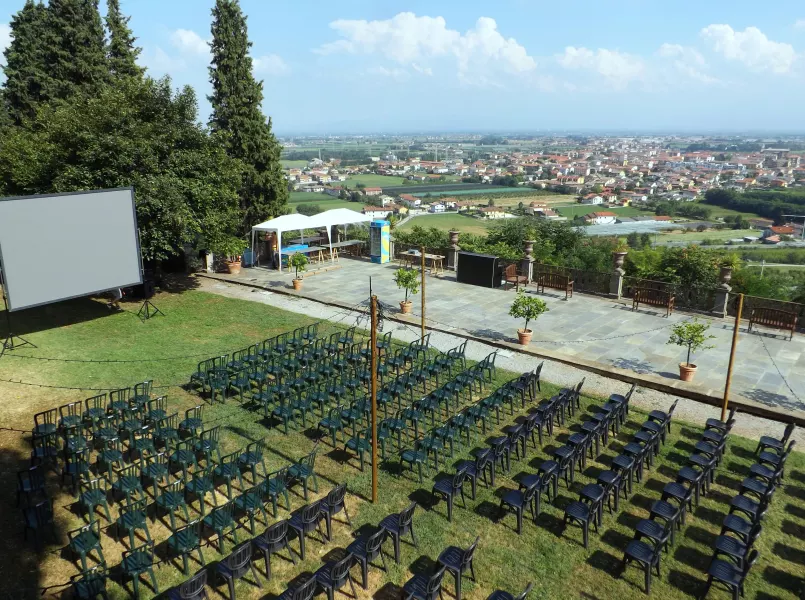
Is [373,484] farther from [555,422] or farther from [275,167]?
[275,167]

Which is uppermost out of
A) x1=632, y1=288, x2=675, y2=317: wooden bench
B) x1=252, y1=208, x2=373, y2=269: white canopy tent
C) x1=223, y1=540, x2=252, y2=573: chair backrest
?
x1=252, y1=208, x2=373, y2=269: white canopy tent

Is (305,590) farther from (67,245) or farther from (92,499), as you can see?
(67,245)

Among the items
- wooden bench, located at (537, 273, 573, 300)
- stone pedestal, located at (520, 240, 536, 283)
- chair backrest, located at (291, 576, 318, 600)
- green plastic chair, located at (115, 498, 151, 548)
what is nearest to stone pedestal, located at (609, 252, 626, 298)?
wooden bench, located at (537, 273, 573, 300)

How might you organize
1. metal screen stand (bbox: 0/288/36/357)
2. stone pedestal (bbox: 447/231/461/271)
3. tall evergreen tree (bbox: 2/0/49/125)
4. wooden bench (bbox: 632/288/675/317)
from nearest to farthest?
metal screen stand (bbox: 0/288/36/357) → wooden bench (bbox: 632/288/675/317) → stone pedestal (bbox: 447/231/461/271) → tall evergreen tree (bbox: 2/0/49/125)

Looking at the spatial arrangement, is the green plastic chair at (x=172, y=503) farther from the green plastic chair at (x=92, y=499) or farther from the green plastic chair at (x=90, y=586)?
the green plastic chair at (x=90, y=586)

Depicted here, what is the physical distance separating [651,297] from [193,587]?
17.6m

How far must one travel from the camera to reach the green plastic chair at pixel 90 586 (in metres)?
6.16

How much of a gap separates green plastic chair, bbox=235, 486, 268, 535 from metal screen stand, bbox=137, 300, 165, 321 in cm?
1247

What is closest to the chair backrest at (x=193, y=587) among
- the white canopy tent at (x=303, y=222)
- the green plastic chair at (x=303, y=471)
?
the green plastic chair at (x=303, y=471)

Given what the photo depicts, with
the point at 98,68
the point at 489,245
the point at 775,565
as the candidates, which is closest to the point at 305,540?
the point at 775,565

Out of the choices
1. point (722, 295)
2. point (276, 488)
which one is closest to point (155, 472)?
point (276, 488)

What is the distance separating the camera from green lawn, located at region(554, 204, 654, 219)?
8363cm

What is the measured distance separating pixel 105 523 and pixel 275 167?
2130 centimetres

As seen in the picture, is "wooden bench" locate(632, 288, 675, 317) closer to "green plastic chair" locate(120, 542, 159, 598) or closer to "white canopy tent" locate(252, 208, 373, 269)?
"white canopy tent" locate(252, 208, 373, 269)
